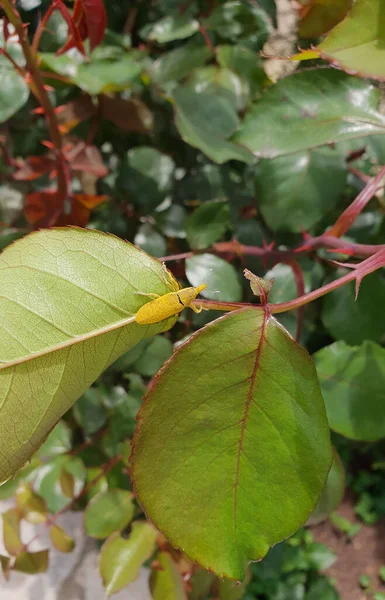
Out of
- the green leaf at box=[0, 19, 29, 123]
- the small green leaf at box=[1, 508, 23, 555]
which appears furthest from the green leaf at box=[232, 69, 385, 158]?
the small green leaf at box=[1, 508, 23, 555]

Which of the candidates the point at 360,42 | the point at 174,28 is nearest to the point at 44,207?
the point at 174,28

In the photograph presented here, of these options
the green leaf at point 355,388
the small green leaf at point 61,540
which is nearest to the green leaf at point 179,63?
the green leaf at point 355,388

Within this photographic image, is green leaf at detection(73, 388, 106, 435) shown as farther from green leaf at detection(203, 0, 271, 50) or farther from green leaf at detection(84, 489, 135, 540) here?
green leaf at detection(203, 0, 271, 50)

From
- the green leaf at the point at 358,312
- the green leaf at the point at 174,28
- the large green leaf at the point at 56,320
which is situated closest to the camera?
the large green leaf at the point at 56,320

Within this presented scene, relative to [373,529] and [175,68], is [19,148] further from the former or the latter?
[373,529]

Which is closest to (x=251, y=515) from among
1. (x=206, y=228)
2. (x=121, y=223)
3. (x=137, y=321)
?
(x=137, y=321)

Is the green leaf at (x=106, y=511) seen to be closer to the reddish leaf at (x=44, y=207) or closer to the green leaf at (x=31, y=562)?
the green leaf at (x=31, y=562)

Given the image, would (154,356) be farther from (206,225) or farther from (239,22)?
(239,22)
